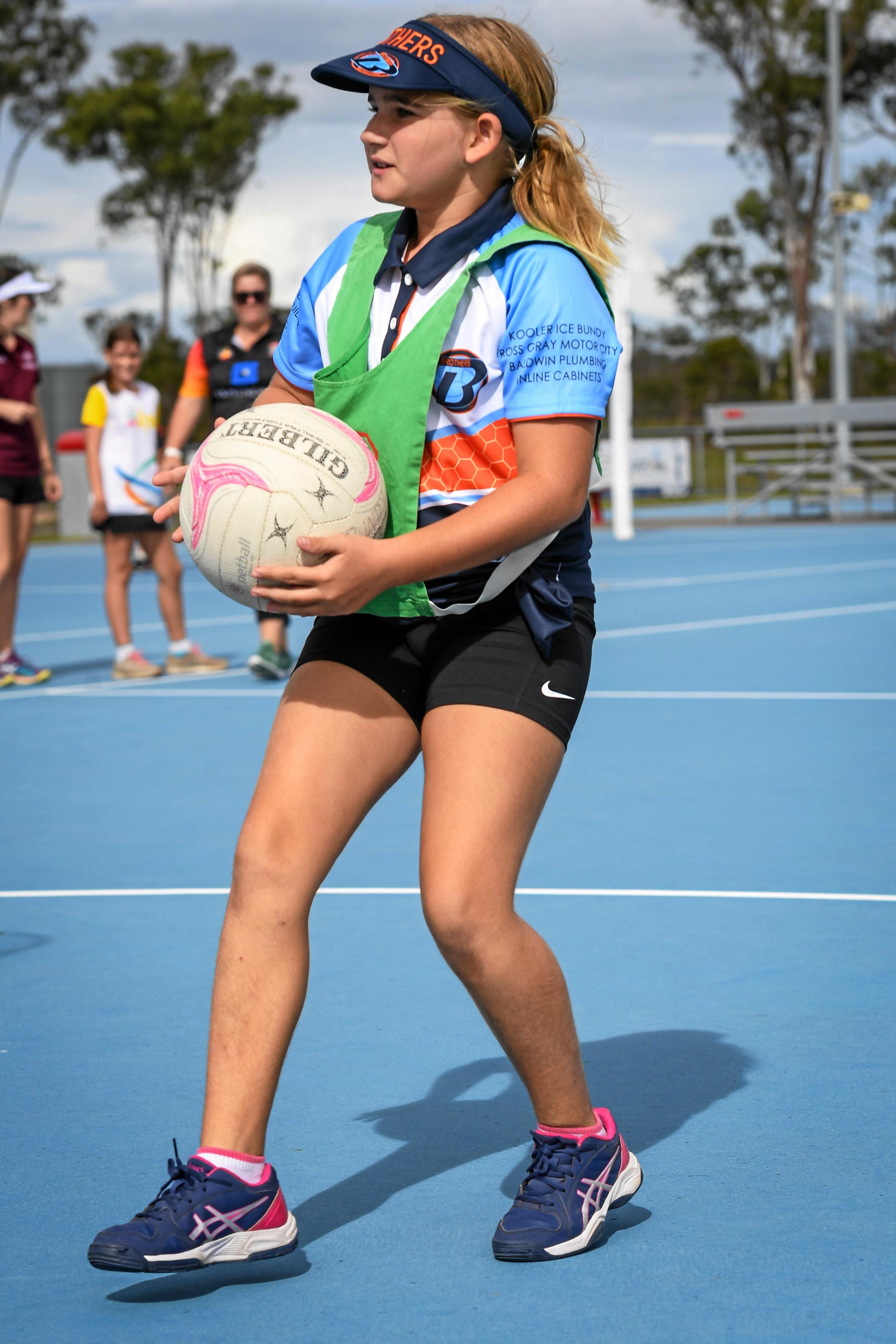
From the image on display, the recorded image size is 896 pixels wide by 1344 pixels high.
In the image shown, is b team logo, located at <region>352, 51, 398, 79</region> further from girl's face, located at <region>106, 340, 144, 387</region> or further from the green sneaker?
girl's face, located at <region>106, 340, 144, 387</region>

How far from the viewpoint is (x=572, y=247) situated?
3010mm

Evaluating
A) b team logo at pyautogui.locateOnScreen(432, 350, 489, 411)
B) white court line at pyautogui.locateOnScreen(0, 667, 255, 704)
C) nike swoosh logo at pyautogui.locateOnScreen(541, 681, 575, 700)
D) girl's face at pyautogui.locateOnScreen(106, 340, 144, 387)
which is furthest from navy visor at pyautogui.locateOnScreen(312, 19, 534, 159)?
girl's face at pyautogui.locateOnScreen(106, 340, 144, 387)

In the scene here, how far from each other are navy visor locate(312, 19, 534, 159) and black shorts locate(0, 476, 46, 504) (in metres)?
8.09

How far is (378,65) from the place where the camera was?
9.68ft

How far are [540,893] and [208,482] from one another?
2770mm

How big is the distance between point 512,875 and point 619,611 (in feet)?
38.2

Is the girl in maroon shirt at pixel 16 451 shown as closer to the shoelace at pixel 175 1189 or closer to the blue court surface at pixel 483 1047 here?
the blue court surface at pixel 483 1047

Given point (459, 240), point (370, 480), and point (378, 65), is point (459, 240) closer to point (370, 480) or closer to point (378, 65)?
point (378, 65)

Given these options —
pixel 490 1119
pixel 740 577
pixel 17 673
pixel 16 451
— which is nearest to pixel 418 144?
pixel 490 1119

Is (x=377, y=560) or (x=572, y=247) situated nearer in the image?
(x=377, y=560)

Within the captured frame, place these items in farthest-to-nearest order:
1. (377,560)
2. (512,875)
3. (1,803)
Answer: (1,803) → (512,875) → (377,560)

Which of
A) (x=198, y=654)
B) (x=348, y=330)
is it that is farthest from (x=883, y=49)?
(x=348, y=330)

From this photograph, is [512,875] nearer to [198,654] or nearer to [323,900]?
[323,900]

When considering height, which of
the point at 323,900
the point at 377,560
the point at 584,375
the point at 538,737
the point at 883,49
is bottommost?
the point at 323,900
